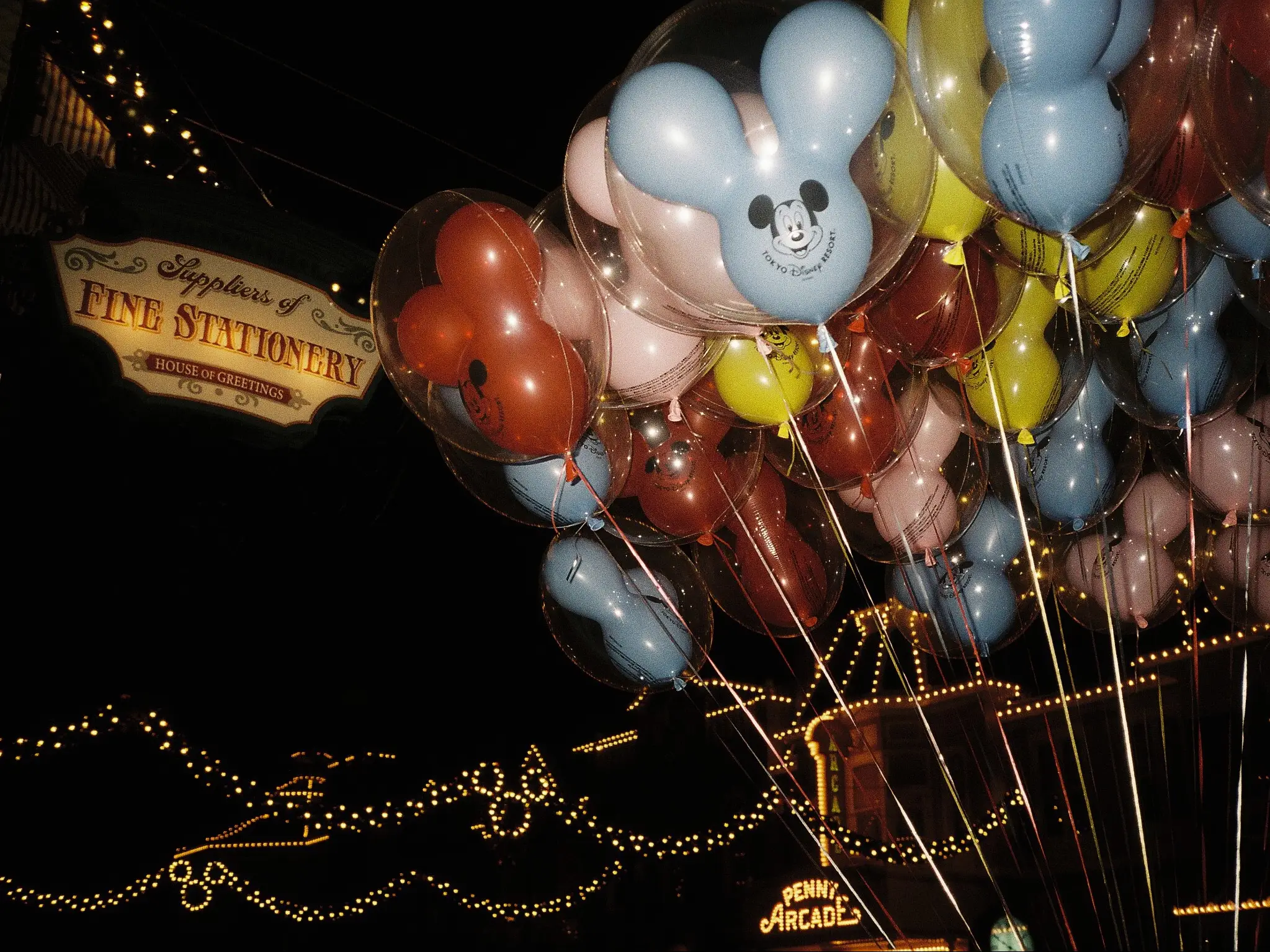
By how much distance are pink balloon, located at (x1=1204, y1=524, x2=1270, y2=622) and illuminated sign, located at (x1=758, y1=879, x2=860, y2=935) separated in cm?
669

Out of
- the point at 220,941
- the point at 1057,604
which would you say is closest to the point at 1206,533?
the point at 1057,604

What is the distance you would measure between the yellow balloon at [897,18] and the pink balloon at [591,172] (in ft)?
1.83

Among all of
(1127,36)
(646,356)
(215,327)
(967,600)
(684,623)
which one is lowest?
(684,623)

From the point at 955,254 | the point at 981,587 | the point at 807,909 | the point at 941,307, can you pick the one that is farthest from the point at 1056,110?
the point at 807,909

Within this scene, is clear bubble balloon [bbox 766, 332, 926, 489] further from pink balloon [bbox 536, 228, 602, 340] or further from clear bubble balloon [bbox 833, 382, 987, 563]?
pink balloon [bbox 536, 228, 602, 340]

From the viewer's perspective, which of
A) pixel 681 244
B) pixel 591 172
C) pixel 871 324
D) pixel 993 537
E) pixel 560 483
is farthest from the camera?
pixel 993 537

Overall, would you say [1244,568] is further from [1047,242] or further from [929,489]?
[1047,242]

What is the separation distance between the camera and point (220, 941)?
20.6 feet

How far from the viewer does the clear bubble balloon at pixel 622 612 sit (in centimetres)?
270

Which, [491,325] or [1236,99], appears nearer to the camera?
[1236,99]

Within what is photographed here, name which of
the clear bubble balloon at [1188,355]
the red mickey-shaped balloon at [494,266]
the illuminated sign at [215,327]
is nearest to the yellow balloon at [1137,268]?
the clear bubble balloon at [1188,355]

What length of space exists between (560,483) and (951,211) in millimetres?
1098

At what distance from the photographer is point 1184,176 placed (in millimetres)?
1946

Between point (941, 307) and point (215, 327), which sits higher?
point (215, 327)
